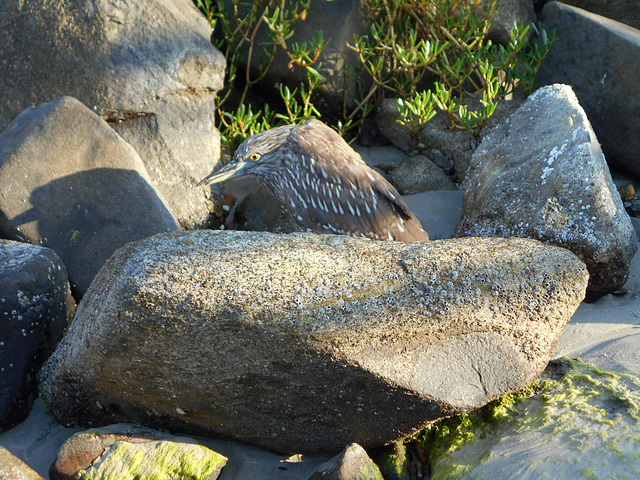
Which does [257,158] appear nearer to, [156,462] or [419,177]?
[419,177]

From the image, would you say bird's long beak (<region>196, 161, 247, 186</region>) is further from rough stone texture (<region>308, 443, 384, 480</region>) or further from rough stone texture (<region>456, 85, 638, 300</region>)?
Answer: rough stone texture (<region>308, 443, 384, 480</region>)

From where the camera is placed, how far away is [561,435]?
2.39 meters

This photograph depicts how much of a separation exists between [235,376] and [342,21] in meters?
3.49

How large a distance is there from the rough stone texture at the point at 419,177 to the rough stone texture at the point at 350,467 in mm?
2555

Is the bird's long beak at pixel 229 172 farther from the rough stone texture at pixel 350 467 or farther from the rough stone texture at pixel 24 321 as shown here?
the rough stone texture at pixel 350 467

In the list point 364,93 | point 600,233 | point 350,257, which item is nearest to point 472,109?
point 364,93

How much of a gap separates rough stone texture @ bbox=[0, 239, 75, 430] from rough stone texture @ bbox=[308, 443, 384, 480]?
4.78 feet

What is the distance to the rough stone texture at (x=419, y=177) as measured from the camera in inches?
181

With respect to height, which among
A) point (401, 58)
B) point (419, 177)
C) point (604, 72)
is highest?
point (604, 72)

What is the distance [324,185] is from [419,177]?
133cm

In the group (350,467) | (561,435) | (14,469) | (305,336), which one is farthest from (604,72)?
(14,469)

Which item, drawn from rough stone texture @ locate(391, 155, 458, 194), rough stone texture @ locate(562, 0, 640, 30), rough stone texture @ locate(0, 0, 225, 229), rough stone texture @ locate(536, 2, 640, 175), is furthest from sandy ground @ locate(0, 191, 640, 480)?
rough stone texture @ locate(562, 0, 640, 30)

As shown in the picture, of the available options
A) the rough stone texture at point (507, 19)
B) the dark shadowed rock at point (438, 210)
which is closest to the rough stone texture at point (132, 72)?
the dark shadowed rock at point (438, 210)

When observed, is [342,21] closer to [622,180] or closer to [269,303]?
[622,180]
